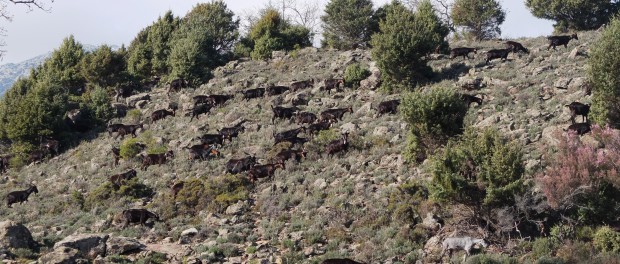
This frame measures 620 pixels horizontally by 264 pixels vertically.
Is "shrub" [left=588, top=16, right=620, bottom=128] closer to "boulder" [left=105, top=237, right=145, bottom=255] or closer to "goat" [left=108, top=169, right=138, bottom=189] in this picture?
"boulder" [left=105, top=237, right=145, bottom=255]

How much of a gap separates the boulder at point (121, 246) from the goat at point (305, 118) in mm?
16201

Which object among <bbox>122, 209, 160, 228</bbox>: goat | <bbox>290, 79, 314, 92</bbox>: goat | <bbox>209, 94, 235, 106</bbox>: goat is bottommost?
<bbox>122, 209, 160, 228</bbox>: goat

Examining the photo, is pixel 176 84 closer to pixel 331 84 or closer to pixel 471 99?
pixel 331 84

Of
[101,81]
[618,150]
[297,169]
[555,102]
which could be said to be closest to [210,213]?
[297,169]

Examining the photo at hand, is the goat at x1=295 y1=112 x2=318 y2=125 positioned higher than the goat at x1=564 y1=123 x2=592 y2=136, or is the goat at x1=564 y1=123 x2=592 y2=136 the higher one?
the goat at x1=295 y1=112 x2=318 y2=125

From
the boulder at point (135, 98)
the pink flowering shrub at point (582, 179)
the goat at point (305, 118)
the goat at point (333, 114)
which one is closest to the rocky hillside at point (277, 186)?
the goat at point (333, 114)

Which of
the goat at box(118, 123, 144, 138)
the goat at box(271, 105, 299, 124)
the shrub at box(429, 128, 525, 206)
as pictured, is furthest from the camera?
the goat at box(118, 123, 144, 138)

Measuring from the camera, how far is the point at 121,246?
1938 centimetres

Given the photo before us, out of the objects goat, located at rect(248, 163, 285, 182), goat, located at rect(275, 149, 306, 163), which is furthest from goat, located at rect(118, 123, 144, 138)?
goat, located at rect(248, 163, 285, 182)

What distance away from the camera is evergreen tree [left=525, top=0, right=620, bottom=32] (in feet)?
180

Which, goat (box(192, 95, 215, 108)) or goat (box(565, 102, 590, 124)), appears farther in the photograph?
goat (box(192, 95, 215, 108))

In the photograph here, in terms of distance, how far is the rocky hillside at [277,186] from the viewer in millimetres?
19203

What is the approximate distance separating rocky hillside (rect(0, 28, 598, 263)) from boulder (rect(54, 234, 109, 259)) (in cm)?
4

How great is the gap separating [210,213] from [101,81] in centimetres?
3677
